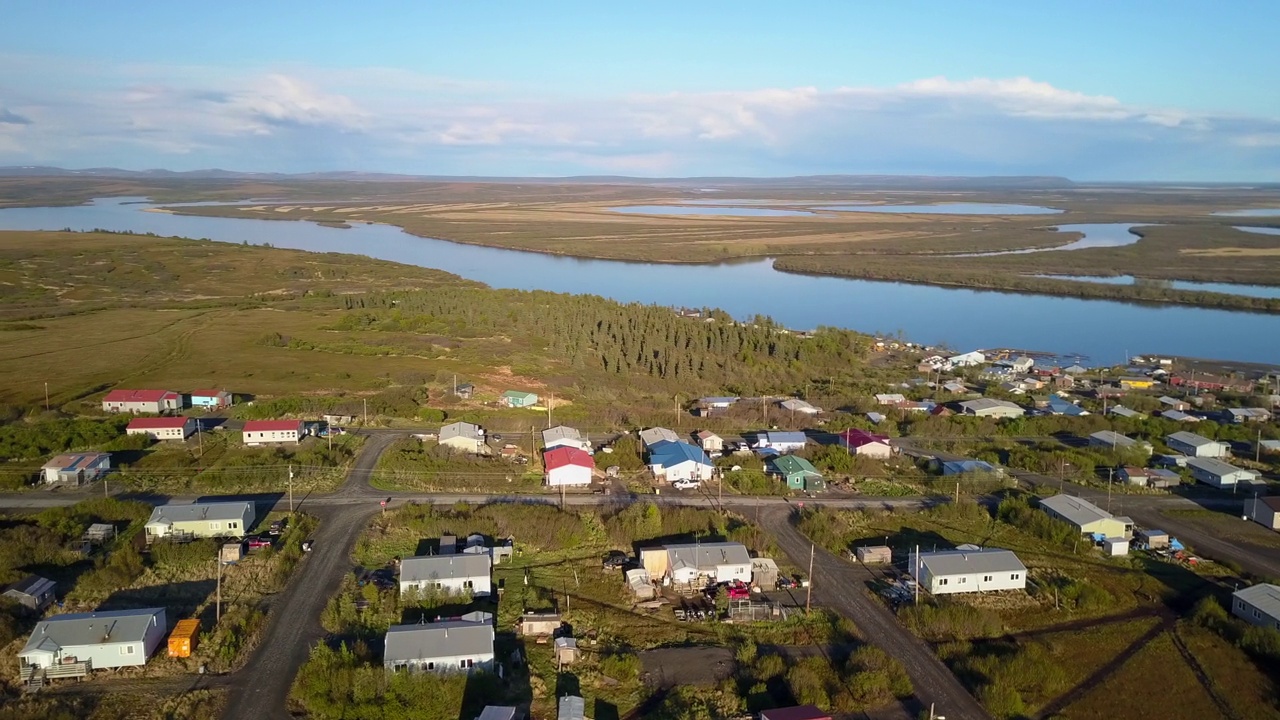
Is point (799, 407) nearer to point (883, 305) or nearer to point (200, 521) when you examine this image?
point (200, 521)

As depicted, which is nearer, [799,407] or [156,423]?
[156,423]

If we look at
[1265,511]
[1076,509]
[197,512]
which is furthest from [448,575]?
[1265,511]

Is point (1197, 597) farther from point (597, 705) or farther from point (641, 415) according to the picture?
point (641, 415)

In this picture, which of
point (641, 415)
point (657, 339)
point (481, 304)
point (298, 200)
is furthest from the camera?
point (298, 200)

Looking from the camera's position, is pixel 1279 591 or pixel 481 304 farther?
pixel 481 304

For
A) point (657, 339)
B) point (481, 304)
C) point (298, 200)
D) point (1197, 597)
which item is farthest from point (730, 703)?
point (298, 200)

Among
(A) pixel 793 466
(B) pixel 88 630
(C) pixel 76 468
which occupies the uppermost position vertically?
(C) pixel 76 468
